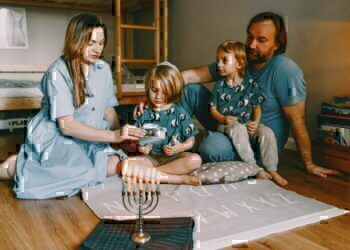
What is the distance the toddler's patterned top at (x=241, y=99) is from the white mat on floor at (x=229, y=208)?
28 centimetres

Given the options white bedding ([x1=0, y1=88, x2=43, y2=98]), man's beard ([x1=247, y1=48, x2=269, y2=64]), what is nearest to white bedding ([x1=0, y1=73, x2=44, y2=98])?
white bedding ([x1=0, y1=88, x2=43, y2=98])

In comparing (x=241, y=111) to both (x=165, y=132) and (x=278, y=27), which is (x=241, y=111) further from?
(x=278, y=27)

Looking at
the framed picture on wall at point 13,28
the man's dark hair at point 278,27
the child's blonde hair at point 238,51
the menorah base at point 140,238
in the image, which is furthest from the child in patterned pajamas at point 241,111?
the framed picture on wall at point 13,28

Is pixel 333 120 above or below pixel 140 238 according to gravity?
above

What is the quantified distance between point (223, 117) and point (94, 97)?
0.52 metres

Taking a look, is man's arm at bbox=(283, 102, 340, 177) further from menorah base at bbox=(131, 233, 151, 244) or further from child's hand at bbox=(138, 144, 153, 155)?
menorah base at bbox=(131, 233, 151, 244)

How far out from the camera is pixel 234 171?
1358mm

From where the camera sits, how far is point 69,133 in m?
1.28

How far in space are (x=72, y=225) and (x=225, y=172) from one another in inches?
23.2

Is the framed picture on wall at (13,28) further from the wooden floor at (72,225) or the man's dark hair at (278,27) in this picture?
the man's dark hair at (278,27)

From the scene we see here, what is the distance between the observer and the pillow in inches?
52.6

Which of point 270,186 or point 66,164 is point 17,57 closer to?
point 66,164

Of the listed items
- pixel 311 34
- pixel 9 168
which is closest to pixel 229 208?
pixel 9 168

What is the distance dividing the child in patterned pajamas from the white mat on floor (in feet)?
0.47
